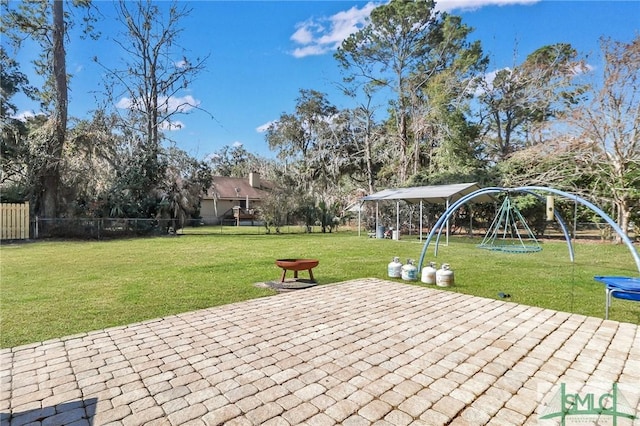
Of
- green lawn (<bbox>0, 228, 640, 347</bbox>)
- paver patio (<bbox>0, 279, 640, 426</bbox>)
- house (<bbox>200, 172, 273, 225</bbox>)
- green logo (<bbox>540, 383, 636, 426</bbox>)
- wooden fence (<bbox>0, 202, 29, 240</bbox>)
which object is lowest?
green logo (<bbox>540, 383, 636, 426</bbox>)

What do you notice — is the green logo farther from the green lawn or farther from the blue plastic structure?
the green lawn

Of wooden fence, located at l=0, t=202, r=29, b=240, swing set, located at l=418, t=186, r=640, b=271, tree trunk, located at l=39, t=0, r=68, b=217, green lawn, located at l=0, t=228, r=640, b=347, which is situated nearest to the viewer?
green lawn, located at l=0, t=228, r=640, b=347

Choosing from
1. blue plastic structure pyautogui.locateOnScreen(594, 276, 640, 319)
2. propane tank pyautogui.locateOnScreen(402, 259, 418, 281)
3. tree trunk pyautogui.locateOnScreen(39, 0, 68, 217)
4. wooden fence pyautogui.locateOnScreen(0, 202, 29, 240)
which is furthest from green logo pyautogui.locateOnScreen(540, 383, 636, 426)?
tree trunk pyautogui.locateOnScreen(39, 0, 68, 217)

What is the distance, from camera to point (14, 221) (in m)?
14.8

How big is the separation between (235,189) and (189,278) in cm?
3125

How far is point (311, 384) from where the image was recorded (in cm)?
297

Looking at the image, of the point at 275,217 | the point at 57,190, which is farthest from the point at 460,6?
the point at 57,190

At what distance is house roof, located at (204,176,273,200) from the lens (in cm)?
3644

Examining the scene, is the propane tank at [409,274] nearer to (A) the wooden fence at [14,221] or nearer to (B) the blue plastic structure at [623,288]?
(B) the blue plastic structure at [623,288]

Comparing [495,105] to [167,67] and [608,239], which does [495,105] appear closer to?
[608,239]

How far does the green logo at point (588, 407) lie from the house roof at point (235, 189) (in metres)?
34.0

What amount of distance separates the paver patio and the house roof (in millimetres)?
32057

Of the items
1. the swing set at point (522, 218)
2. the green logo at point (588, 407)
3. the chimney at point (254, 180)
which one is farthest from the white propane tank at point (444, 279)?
the chimney at point (254, 180)

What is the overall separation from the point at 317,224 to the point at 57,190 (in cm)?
1433
